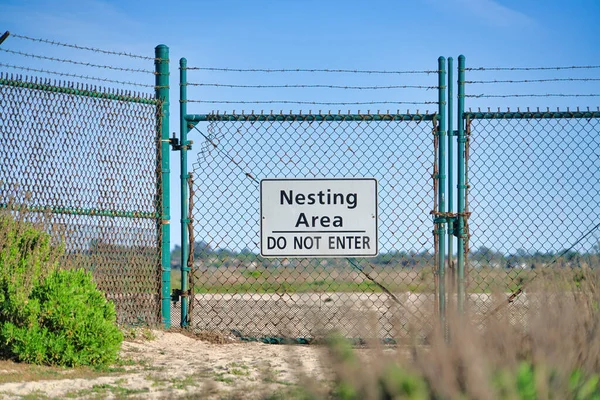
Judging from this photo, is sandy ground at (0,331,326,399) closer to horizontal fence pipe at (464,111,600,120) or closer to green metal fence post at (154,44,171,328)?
green metal fence post at (154,44,171,328)

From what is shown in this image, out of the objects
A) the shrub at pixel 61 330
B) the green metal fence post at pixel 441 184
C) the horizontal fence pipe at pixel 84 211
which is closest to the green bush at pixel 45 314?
the shrub at pixel 61 330

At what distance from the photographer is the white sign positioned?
773 cm

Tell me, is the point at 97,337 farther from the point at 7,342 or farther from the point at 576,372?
the point at 576,372

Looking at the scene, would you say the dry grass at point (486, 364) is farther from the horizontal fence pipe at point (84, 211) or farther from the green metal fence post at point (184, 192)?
the green metal fence post at point (184, 192)

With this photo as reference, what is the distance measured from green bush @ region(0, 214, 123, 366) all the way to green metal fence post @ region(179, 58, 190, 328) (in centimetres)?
153

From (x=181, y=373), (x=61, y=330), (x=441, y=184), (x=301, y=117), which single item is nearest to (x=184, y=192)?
(x=301, y=117)

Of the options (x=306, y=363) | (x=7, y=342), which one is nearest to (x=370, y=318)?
(x=306, y=363)

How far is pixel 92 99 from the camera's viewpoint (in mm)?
7574

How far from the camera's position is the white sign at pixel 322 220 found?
7.73m

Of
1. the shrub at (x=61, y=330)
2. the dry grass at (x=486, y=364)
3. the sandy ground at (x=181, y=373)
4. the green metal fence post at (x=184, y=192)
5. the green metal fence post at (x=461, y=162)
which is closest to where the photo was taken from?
the dry grass at (x=486, y=364)

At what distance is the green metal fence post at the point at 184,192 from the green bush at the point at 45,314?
1532 millimetres

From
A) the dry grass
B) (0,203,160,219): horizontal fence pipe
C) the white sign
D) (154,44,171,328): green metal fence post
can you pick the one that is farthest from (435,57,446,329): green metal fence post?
the dry grass

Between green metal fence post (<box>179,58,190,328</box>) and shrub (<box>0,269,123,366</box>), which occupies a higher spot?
green metal fence post (<box>179,58,190,328</box>)

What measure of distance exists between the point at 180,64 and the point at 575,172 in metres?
4.37
